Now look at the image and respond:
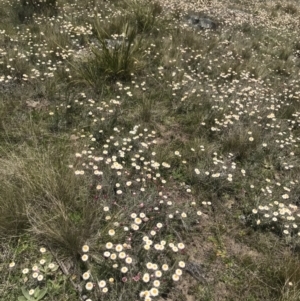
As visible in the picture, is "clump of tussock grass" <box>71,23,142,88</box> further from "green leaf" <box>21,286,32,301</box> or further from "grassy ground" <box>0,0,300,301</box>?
"green leaf" <box>21,286,32,301</box>

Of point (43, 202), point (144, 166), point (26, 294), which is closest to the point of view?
point (26, 294)

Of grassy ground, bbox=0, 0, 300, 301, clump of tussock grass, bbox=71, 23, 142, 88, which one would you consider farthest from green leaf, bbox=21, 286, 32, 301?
clump of tussock grass, bbox=71, 23, 142, 88

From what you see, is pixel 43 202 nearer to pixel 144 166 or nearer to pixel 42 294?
pixel 42 294

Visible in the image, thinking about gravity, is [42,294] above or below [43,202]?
below

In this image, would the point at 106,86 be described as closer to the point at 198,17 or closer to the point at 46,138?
the point at 46,138

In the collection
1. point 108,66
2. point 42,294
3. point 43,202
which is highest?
point 108,66

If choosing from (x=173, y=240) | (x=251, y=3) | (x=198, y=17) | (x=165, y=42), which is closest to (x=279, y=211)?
(x=173, y=240)

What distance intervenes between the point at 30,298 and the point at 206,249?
2.01m

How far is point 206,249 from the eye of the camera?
3846 mm

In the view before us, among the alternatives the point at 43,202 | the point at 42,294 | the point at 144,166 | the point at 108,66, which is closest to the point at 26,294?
the point at 42,294

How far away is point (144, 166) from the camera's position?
4.63 metres

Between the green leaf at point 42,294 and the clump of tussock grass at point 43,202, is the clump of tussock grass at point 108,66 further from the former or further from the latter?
the green leaf at point 42,294

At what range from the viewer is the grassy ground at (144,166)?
337cm

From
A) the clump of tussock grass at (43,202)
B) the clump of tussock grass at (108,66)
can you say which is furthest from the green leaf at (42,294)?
the clump of tussock grass at (108,66)
